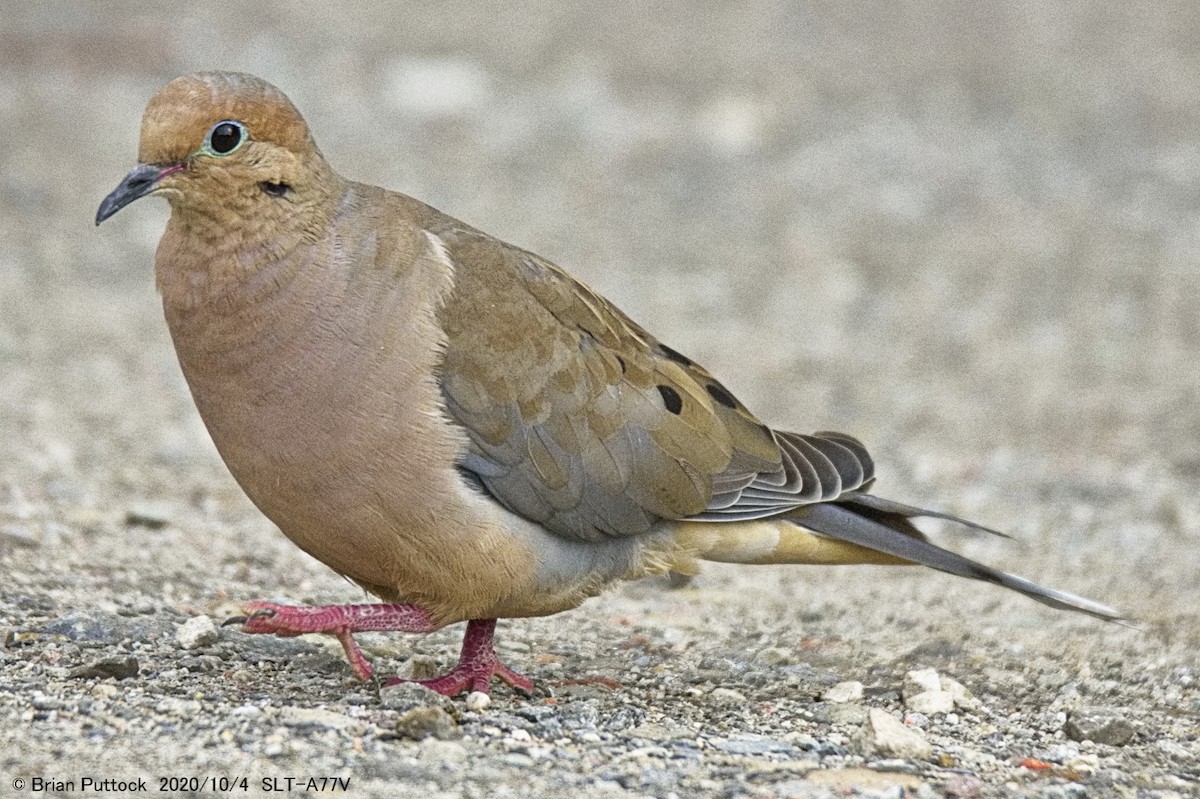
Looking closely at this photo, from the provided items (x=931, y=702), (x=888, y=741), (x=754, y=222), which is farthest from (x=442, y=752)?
(x=754, y=222)

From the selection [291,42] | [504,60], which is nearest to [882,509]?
[504,60]

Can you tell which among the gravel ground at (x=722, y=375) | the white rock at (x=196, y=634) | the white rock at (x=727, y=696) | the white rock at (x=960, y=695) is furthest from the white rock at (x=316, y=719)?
the white rock at (x=960, y=695)

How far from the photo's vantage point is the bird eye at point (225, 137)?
14.2 ft

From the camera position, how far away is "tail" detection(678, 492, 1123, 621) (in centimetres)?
504

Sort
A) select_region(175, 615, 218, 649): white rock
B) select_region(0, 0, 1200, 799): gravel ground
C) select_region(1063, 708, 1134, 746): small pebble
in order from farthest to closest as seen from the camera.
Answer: select_region(175, 615, 218, 649): white rock → select_region(1063, 708, 1134, 746): small pebble → select_region(0, 0, 1200, 799): gravel ground

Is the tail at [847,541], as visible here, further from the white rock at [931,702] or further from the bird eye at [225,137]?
the bird eye at [225,137]

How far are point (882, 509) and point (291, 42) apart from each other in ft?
31.5

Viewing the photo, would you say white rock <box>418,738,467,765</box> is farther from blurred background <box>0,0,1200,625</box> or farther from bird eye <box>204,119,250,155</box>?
blurred background <box>0,0,1200,625</box>

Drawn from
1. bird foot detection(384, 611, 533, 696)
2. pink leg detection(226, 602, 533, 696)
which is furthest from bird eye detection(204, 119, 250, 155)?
bird foot detection(384, 611, 533, 696)

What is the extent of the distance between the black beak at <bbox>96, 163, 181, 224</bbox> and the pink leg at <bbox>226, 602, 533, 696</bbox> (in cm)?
108

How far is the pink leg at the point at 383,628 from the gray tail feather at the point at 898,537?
103cm

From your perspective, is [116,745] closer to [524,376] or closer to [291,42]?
[524,376]

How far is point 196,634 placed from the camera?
4.84 meters

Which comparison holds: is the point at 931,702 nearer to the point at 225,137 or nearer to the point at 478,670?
the point at 478,670
